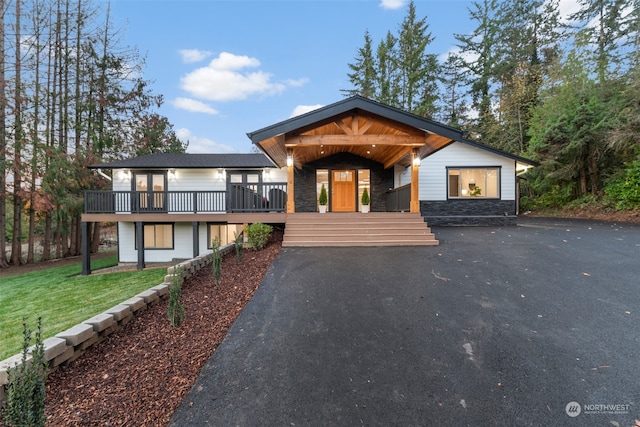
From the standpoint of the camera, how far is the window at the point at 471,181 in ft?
37.9

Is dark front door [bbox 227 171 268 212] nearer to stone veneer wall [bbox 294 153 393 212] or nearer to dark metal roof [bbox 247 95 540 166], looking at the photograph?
dark metal roof [bbox 247 95 540 166]

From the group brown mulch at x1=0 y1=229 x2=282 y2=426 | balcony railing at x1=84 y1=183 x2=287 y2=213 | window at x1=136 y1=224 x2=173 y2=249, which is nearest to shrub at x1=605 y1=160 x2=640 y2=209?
balcony railing at x1=84 y1=183 x2=287 y2=213

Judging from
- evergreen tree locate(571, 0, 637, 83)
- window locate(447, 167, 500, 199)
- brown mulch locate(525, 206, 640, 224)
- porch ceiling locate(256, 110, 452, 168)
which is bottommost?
brown mulch locate(525, 206, 640, 224)

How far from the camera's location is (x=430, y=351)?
101 inches

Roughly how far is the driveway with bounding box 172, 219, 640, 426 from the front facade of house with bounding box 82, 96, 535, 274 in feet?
16.1

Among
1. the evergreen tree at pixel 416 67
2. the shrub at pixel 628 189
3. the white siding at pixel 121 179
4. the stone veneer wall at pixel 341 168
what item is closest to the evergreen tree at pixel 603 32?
the shrub at pixel 628 189

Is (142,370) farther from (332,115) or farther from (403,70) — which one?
(403,70)

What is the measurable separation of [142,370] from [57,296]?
26.1ft

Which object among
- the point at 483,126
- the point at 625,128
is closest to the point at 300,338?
the point at 625,128

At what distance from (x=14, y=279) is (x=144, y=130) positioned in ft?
40.0

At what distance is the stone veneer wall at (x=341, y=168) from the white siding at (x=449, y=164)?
1582mm

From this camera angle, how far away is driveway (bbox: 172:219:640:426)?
1.89m

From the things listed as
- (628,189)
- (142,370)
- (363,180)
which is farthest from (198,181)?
(628,189)

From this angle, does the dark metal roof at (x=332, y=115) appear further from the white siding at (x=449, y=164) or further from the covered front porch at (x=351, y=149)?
the white siding at (x=449, y=164)
